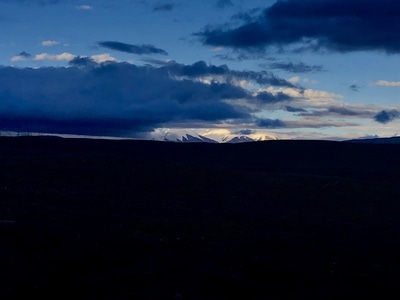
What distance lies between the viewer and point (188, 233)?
31141 millimetres

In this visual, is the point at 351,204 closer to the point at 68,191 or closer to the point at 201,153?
the point at 68,191

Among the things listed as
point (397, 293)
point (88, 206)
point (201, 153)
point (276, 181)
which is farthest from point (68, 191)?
point (201, 153)

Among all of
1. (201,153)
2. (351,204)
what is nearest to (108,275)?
(351,204)

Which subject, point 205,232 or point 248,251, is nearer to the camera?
point 248,251

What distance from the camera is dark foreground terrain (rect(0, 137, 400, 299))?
21391 millimetres

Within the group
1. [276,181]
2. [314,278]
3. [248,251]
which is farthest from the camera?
[276,181]

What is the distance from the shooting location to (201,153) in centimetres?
10481

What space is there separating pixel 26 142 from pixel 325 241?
87796mm

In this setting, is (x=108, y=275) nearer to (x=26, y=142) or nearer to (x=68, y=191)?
(x=68, y=191)

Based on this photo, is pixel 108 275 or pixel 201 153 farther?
pixel 201 153

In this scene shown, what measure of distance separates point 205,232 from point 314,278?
9.65m

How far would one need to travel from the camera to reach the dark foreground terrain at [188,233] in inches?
842

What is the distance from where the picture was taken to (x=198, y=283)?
2152 cm

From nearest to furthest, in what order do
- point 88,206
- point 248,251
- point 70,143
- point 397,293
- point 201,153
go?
point 397,293
point 248,251
point 88,206
point 201,153
point 70,143
